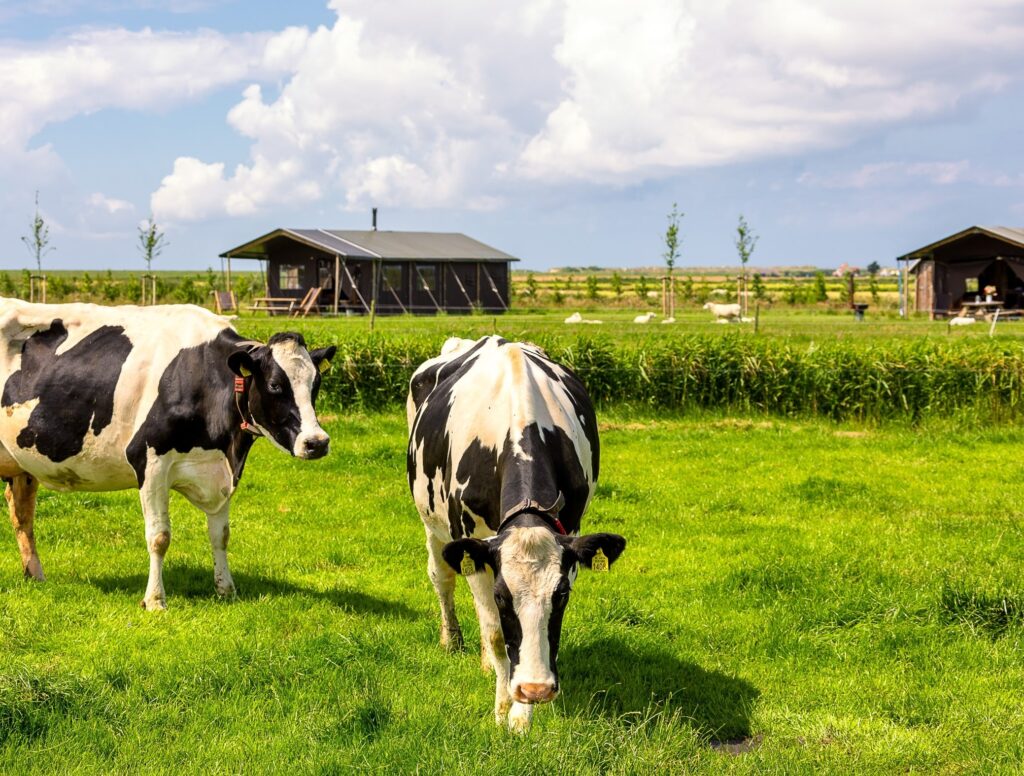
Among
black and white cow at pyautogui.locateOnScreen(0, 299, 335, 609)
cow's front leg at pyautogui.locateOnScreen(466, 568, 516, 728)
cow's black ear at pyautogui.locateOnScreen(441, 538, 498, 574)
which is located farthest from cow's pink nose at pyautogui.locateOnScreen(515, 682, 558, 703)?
→ black and white cow at pyautogui.locateOnScreen(0, 299, 335, 609)

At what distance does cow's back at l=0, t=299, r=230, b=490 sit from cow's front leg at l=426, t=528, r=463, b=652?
2.63 m

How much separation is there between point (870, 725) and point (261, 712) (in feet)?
11.4

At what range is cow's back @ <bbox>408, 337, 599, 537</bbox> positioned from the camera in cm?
579

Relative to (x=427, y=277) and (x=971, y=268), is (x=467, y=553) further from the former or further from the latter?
(x=971, y=268)

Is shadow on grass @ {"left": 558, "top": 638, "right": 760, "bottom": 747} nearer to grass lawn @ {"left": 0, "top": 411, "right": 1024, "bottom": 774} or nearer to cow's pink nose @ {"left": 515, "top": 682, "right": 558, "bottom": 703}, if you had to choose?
grass lawn @ {"left": 0, "top": 411, "right": 1024, "bottom": 774}

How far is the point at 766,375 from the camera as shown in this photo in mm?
17531

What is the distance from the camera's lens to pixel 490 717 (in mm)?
5719

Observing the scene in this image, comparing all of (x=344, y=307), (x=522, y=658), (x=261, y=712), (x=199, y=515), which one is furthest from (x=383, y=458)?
(x=344, y=307)

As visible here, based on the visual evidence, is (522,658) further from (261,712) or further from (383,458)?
(383,458)

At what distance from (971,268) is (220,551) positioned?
48.1 m

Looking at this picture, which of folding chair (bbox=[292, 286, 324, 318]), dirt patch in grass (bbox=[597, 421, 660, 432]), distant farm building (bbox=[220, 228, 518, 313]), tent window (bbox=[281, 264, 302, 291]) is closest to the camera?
dirt patch in grass (bbox=[597, 421, 660, 432])

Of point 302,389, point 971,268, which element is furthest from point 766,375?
point 971,268

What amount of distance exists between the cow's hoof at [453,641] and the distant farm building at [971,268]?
45231mm

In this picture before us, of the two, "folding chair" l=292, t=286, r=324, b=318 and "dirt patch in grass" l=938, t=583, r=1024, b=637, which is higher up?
"folding chair" l=292, t=286, r=324, b=318
